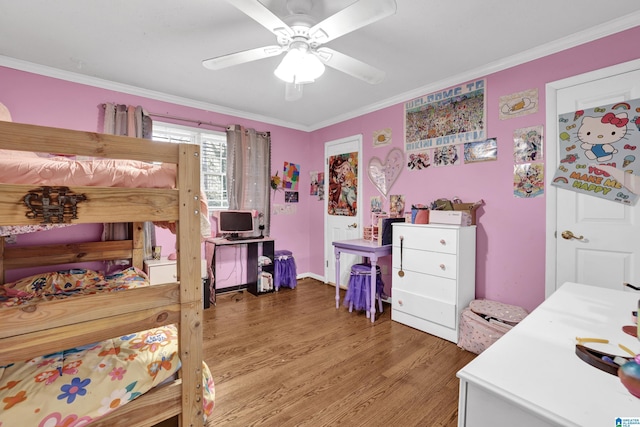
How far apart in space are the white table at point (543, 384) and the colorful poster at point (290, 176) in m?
3.62

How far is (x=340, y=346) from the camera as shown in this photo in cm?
232

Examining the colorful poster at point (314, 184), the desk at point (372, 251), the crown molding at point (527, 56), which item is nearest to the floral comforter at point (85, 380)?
the desk at point (372, 251)

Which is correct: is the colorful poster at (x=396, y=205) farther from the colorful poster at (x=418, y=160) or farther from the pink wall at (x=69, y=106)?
the pink wall at (x=69, y=106)

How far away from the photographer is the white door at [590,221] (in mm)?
1912

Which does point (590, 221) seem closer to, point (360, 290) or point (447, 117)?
point (447, 117)

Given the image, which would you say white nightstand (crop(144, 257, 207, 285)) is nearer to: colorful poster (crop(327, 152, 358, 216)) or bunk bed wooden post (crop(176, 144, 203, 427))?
bunk bed wooden post (crop(176, 144, 203, 427))

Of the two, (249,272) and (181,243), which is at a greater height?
(181,243)

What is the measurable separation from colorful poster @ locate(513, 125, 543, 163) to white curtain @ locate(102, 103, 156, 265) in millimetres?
3551

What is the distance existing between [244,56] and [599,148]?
8.46 feet

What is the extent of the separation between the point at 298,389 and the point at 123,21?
2738 mm

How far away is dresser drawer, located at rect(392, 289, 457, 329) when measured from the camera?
242cm

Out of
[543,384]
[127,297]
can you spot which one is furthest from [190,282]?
[543,384]

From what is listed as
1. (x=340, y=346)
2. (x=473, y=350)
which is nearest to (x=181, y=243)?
(x=340, y=346)

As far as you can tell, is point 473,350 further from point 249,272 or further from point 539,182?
point 249,272
